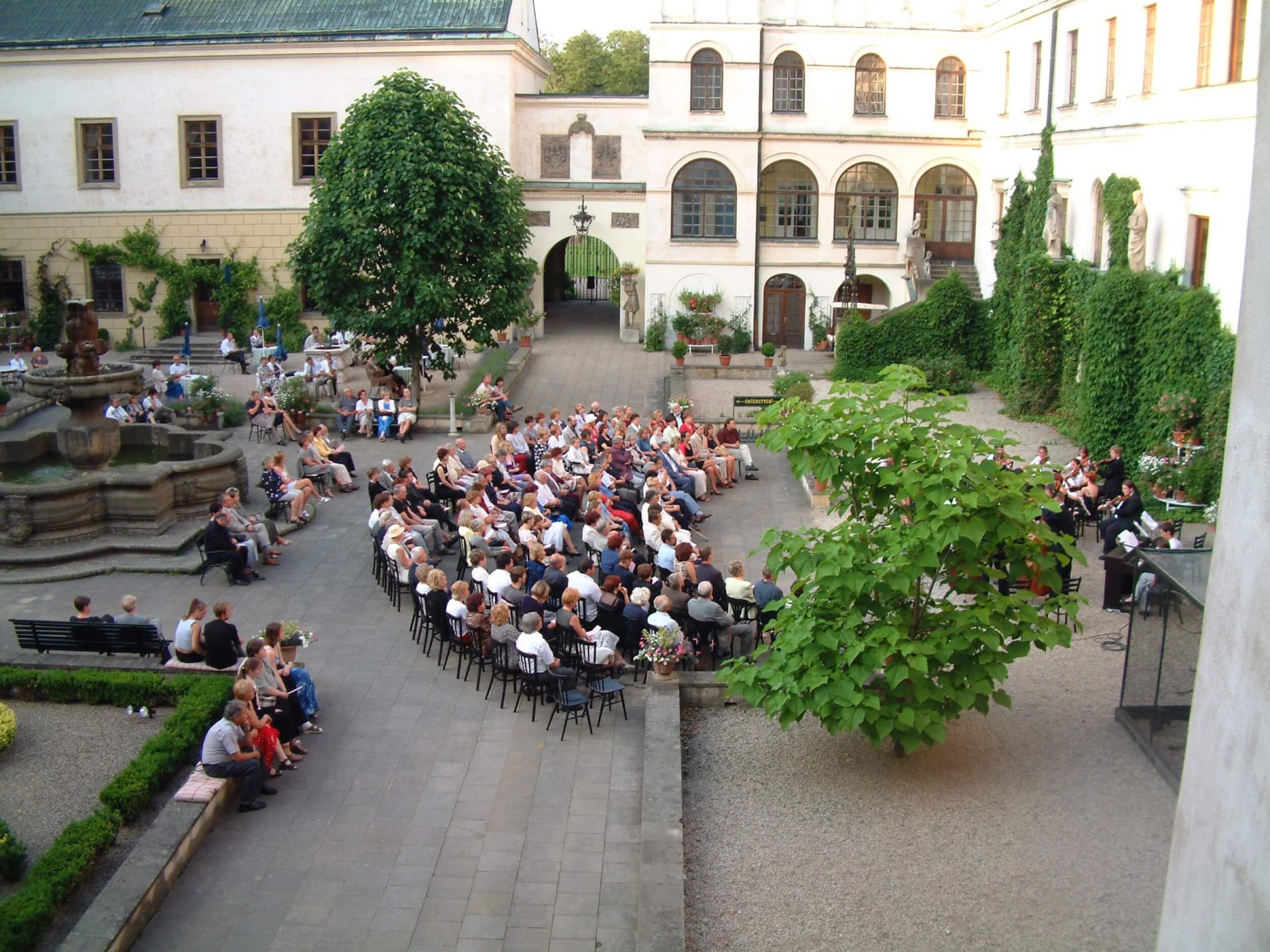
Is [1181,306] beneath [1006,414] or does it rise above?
above

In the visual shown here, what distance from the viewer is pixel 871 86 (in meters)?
35.1

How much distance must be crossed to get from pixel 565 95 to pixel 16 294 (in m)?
16.6

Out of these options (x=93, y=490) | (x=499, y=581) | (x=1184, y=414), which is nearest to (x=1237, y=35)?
(x=1184, y=414)

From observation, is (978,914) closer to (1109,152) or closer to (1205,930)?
(1205,930)

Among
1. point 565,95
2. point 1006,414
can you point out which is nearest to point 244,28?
point 565,95

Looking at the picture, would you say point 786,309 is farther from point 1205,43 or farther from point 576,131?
point 1205,43

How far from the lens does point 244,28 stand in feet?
115

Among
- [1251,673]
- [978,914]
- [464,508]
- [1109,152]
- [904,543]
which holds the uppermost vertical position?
[1109,152]

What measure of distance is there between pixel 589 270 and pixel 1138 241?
25387mm

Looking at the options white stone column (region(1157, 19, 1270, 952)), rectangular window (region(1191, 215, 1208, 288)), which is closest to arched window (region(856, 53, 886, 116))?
rectangular window (region(1191, 215, 1208, 288))

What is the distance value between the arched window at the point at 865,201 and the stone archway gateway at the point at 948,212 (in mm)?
801

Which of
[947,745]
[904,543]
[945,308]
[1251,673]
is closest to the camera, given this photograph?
[1251,673]

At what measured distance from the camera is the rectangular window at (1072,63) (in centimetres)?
2702

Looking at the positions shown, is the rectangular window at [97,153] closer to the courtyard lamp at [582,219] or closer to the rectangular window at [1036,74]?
the courtyard lamp at [582,219]
